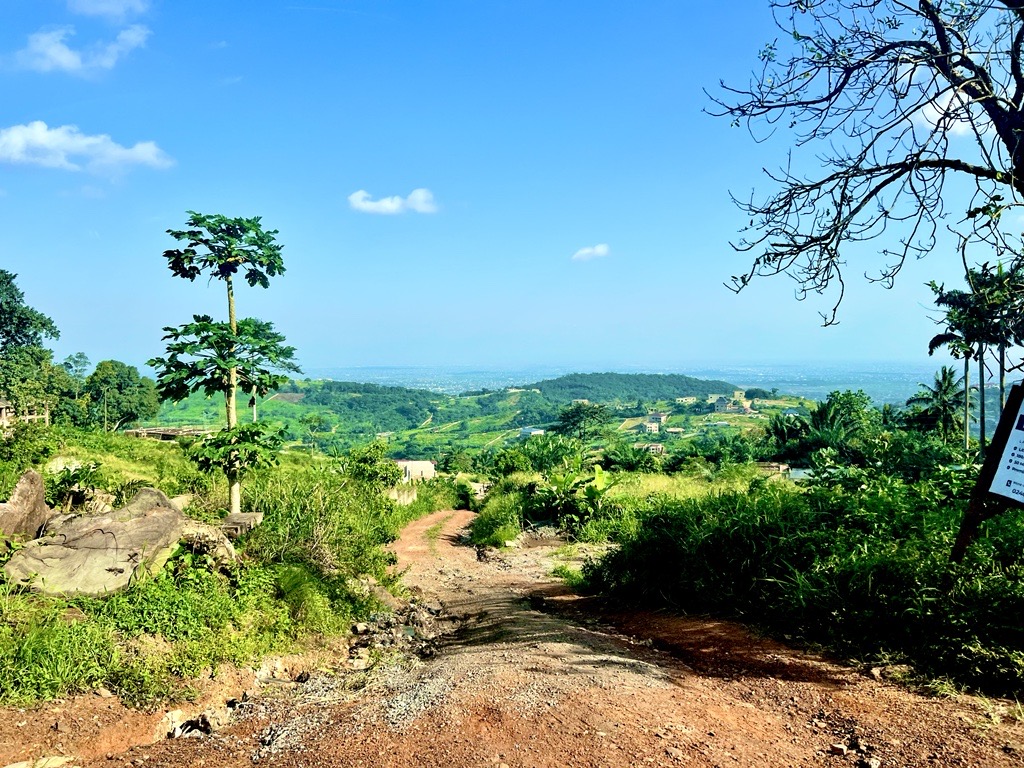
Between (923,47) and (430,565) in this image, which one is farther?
(430,565)

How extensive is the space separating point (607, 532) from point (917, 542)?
756 cm

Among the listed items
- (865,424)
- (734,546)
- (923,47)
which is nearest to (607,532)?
(734,546)

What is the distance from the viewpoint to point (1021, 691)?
3.76m

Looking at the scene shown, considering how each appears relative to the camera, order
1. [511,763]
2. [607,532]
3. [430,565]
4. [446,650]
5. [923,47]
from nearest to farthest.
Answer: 1. [511,763]
2. [923,47]
3. [446,650]
4. [430,565]
5. [607,532]

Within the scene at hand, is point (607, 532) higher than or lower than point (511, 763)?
lower

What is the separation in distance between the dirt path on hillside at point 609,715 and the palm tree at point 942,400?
2922 cm

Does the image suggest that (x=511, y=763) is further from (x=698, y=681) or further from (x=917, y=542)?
(x=917, y=542)

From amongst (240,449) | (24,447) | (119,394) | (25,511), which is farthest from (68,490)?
(119,394)

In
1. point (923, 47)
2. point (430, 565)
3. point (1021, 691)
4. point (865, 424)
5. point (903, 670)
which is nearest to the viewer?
point (1021, 691)

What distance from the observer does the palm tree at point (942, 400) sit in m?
30.4

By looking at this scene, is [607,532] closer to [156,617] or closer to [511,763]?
[156,617]

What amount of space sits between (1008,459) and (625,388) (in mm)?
128434

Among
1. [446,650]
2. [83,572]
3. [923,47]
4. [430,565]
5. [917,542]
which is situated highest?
[923,47]

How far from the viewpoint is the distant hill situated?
120812mm
